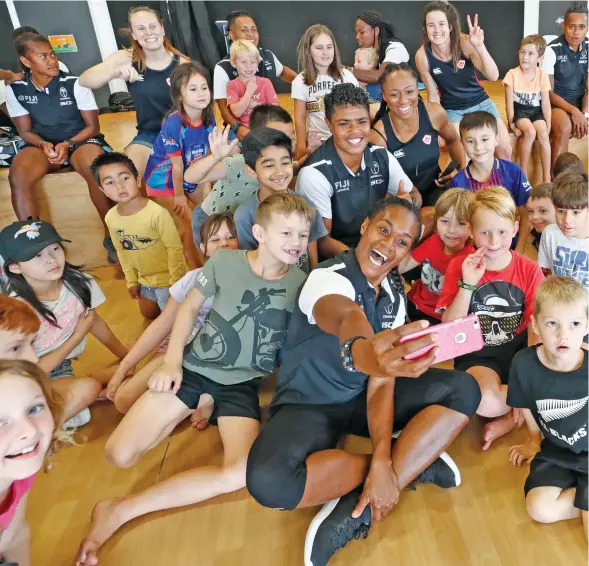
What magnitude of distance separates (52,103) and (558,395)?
2905 mm

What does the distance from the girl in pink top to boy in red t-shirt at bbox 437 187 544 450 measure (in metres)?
1.21

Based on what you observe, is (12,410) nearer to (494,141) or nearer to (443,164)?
(494,141)

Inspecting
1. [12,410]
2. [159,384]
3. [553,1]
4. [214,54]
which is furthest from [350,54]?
[12,410]

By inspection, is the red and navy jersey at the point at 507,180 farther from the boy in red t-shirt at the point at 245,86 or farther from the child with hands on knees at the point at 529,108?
the boy in red t-shirt at the point at 245,86

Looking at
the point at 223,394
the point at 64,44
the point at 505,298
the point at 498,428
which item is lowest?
the point at 498,428

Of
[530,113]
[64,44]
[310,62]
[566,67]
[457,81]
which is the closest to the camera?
[310,62]

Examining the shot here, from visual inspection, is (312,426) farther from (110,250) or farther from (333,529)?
(110,250)

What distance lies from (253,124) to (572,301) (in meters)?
1.66

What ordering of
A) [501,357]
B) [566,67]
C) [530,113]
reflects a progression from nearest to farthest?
1. [501,357]
2. [530,113]
3. [566,67]

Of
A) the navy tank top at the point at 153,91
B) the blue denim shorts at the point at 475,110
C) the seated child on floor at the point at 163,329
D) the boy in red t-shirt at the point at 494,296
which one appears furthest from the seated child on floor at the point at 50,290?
the blue denim shorts at the point at 475,110

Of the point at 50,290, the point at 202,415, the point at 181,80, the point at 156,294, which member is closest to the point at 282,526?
the point at 202,415

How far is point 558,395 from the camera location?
4.54 feet

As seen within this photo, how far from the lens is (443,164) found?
128 inches

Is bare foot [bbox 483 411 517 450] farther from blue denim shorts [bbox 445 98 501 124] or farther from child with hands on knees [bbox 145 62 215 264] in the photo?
blue denim shorts [bbox 445 98 501 124]
